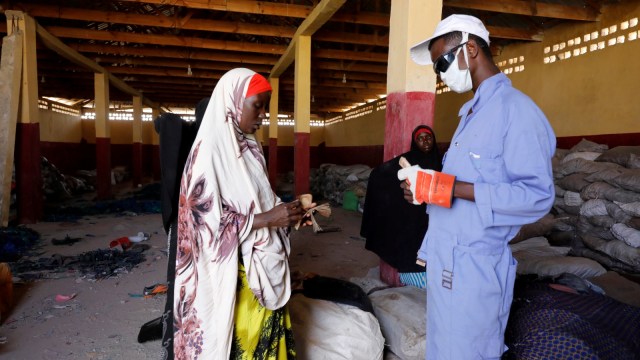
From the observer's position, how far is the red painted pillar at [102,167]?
1066 cm

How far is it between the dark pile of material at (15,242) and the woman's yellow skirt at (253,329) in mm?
4742

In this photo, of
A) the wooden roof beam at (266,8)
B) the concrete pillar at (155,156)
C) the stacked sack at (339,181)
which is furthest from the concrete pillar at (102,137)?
the concrete pillar at (155,156)

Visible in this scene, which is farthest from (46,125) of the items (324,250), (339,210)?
(324,250)

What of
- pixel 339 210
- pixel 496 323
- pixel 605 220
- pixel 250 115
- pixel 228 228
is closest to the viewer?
pixel 496 323

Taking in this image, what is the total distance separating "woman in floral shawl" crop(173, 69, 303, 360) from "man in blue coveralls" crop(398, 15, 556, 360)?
65 cm

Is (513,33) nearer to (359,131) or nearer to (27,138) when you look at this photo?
(27,138)

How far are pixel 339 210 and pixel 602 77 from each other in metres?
5.78

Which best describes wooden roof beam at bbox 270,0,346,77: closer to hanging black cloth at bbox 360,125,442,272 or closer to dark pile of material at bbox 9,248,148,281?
hanging black cloth at bbox 360,125,442,272

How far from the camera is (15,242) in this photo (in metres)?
5.51

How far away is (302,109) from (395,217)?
4643 mm

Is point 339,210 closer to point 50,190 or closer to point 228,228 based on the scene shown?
Result: point 50,190

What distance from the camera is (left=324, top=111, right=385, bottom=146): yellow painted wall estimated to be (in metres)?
14.9

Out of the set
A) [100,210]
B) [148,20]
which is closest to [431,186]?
[148,20]

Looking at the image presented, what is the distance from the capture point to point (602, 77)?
20.2 ft
